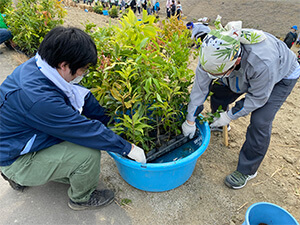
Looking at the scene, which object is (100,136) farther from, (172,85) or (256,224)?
(256,224)

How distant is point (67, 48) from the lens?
1211 millimetres

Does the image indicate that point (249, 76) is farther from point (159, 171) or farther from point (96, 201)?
point (96, 201)

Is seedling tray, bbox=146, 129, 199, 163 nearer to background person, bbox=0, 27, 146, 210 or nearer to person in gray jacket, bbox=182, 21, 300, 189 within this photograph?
person in gray jacket, bbox=182, 21, 300, 189

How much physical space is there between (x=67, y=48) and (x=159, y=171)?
1058 millimetres

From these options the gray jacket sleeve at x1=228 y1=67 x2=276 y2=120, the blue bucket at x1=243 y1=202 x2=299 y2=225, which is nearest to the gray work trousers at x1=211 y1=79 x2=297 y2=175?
the gray jacket sleeve at x1=228 y1=67 x2=276 y2=120

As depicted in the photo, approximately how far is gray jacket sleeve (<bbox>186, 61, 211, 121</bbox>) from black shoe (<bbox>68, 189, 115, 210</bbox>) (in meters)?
0.98

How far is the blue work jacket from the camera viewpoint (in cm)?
120

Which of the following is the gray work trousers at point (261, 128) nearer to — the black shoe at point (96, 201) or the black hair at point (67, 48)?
the black shoe at point (96, 201)

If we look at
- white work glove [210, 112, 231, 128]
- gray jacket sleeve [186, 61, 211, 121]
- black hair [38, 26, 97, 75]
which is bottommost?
white work glove [210, 112, 231, 128]

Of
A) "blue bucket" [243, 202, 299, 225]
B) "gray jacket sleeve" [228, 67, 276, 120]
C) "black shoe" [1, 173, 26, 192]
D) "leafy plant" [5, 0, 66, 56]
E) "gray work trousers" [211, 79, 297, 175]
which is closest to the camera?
"blue bucket" [243, 202, 299, 225]

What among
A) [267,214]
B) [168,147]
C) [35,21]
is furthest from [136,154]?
[35,21]

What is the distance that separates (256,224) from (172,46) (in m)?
1.50

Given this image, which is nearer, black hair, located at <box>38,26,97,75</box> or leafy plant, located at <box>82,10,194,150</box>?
black hair, located at <box>38,26,97,75</box>

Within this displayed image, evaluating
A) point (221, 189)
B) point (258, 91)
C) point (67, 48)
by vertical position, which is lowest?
point (221, 189)
